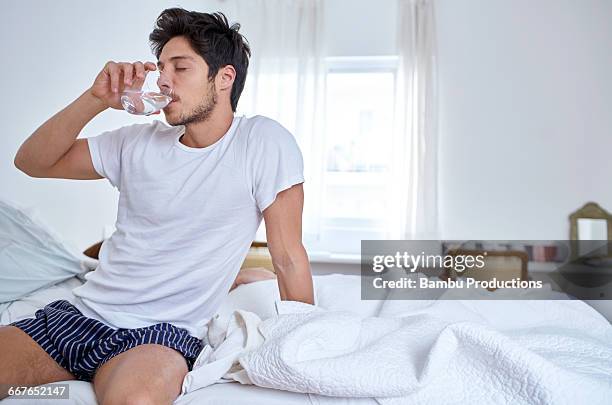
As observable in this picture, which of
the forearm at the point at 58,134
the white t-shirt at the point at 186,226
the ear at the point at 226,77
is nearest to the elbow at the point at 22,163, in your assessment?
the forearm at the point at 58,134

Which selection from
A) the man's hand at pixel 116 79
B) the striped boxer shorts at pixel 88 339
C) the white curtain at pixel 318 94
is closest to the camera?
the striped boxer shorts at pixel 88 339

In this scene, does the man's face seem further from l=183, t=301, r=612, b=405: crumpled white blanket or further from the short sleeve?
l=183, t=301, r=612, b=405: crumpled white blanket

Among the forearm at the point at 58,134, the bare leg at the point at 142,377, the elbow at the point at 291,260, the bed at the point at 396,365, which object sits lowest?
the bare leg at the point at 142,377

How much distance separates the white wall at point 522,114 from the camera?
3297mm

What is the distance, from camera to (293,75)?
3.48 meters

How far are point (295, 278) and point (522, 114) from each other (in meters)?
2.76

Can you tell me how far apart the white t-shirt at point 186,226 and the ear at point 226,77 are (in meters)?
0.16

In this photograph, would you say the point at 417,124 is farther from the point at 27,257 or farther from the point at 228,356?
the point at 228,356

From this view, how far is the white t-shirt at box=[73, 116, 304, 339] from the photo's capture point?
1132 millimetres

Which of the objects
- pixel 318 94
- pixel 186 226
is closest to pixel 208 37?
pixel 186 226

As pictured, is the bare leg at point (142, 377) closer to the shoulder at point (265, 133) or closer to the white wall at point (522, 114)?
the shoulder at point (265, 133)

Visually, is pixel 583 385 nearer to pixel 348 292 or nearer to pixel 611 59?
pixel 348 292

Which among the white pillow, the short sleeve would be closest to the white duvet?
the short sleeve

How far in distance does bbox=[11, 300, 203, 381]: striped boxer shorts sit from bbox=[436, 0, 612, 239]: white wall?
8.68 ft
